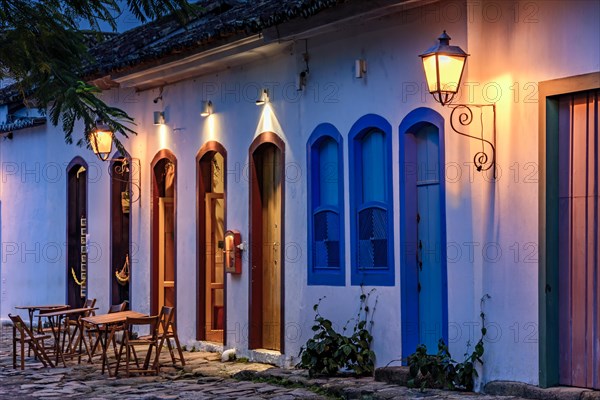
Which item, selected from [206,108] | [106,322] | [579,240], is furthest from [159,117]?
[579,240]

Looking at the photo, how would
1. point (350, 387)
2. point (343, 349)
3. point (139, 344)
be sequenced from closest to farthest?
point (350, 387)
point (343, 349)
point (139, 344)

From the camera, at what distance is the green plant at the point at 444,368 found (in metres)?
11.4

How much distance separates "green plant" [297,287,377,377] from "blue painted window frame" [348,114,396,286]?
243 mm

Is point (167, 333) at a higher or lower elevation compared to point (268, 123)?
lower

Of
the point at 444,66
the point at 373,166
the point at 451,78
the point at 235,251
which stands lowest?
the point at 235,251

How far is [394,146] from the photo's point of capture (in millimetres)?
12648

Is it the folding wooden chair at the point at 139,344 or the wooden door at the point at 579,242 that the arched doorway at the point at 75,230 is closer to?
the folding wooden chair at the point at 139,344

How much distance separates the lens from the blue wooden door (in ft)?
40.0

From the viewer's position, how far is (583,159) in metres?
10.6

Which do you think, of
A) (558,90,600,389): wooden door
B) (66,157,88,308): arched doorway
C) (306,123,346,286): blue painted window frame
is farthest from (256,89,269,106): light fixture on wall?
(66,157,88,308): arched doorway

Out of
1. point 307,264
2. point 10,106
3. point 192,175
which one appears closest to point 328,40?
point 307,264

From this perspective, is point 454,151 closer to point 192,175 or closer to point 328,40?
point 328,40

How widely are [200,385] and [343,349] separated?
189 cm

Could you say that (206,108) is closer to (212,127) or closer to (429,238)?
(212,127)
